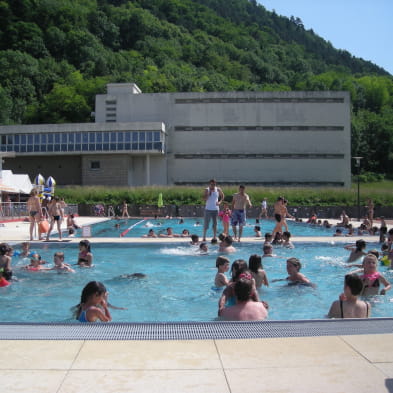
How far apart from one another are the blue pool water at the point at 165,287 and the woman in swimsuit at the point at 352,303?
1584 mm

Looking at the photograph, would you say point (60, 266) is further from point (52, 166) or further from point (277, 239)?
point (52, 166)

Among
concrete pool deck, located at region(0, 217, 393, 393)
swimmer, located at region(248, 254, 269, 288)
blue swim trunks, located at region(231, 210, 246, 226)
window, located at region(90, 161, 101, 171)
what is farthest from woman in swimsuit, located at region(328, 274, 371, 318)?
window, located at region(90, 161, 101, 171)

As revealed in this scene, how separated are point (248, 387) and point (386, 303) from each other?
5120 millimetres

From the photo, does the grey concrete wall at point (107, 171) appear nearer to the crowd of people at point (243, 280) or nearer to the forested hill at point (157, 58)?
the forested hill at point (157, 58)

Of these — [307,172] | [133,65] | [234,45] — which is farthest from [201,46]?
[307,172]

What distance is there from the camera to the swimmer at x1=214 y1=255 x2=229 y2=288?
7.76 m

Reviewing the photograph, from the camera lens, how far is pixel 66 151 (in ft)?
179

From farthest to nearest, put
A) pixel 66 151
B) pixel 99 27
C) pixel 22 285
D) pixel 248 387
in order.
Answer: pixel 99 27, pixel 66 151, pixel 22 285, pixel 248 387

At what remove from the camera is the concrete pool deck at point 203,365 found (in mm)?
3336

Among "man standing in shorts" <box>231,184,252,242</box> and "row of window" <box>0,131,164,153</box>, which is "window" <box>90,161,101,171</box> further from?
"man standing in shorts" <box>231,184,252,242</box>

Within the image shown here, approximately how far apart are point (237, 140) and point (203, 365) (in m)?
55.6

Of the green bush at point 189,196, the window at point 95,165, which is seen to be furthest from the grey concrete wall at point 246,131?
the green bush at point 189,196

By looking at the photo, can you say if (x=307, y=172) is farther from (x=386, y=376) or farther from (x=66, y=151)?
(x=386, y=376)

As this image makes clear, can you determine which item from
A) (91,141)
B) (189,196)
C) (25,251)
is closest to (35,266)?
(25,251)
